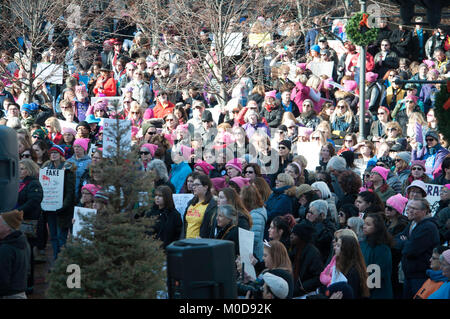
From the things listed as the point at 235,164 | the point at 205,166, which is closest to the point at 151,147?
the point at 205,166

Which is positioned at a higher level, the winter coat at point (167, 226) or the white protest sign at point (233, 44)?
the white protest sign at point (233, 44)

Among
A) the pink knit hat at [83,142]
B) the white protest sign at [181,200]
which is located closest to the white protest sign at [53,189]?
the pink knit hat at [83,142]

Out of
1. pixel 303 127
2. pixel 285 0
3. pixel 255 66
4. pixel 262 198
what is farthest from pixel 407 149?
pixel 285 0

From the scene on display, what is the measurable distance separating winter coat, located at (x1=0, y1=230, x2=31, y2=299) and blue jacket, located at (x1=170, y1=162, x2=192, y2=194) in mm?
4721

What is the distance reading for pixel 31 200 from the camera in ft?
37.5

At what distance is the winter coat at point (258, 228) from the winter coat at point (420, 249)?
1596 mm

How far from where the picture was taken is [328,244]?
390 inches

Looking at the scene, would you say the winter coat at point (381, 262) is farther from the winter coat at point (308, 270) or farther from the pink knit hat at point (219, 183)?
the pink knit hat at point (219, 183)

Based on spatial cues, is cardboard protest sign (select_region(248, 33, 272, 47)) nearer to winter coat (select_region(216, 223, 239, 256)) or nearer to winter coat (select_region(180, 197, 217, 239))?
winter coat (select_region(180, 197, 217, 239))

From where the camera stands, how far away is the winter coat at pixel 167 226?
34.7 feet

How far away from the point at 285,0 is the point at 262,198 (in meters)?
9.85

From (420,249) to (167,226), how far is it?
3.00 m

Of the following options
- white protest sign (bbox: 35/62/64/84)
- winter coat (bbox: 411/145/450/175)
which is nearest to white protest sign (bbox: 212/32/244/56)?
white protest sign (bbox: 35/62/64/84)
